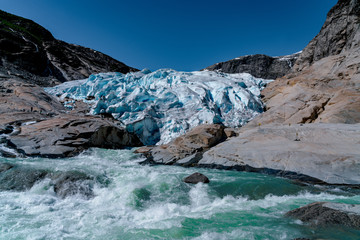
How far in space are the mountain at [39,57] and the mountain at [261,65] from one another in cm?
2030

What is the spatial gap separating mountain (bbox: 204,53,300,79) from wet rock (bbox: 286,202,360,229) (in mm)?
36183

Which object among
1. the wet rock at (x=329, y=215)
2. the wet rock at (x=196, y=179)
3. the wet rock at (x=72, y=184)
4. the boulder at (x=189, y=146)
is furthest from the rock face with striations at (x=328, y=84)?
the wet rock at (x=72, y=184)

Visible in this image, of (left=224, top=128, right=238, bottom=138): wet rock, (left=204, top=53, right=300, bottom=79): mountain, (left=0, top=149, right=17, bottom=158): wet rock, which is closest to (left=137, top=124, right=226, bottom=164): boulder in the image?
(left=224, top=128, right=238, bottom=138): wet rock

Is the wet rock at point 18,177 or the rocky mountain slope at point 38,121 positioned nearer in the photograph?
the wet rock at point 18,177

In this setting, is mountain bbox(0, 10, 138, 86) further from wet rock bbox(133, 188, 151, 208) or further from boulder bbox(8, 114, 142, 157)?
wet rock bbox(133, 188, 151, 208)

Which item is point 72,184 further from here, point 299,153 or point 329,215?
point 299,153

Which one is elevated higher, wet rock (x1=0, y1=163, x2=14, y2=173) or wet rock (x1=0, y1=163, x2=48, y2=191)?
wet rock (x1=0, y1=163, x2=14, y2=173)

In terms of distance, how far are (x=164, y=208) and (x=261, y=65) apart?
38.1m

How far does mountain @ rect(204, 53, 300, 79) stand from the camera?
119ft

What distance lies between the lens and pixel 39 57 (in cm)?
2689

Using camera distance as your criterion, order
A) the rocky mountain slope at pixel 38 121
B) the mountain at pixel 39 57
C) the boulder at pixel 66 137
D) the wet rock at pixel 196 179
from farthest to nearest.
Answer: the mountain at pixel 39 57 → the rocky mountain slope at pixel 38 121 → the boulder at pixel 66 137 → the wet rock at pixel 196 179

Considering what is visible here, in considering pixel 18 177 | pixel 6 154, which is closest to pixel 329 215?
pixel 18 177

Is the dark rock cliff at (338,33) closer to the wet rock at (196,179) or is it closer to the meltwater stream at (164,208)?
the meltwater stream at (164,208)

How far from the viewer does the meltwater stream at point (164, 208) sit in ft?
11.5
